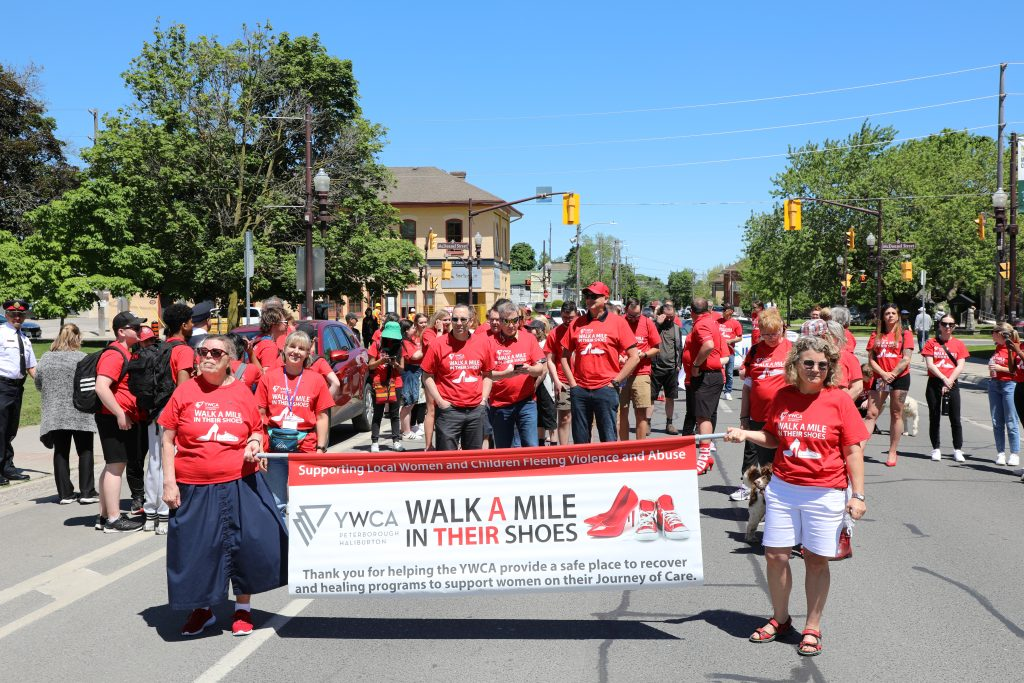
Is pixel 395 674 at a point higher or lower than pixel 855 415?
lower

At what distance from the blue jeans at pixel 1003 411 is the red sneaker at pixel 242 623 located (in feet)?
30.4

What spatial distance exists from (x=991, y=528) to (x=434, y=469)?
539 centimetres

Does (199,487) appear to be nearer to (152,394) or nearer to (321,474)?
(321,474)

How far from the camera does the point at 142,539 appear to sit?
830cm

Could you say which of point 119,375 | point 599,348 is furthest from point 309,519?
point 599,348

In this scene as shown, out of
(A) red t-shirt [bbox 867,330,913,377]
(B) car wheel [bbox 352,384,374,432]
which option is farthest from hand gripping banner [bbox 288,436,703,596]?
(B) car wheel [bbox 352,384,374,432]

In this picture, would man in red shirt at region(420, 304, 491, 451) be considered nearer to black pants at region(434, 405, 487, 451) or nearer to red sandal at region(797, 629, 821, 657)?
black pants at region(434, 405, 487, 451)

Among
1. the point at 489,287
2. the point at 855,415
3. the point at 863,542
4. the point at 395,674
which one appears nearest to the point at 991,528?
the point at 863,542

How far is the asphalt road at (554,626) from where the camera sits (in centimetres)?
501

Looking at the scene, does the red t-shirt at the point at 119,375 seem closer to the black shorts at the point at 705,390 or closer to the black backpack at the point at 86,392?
the black backpack at the point at 86,392

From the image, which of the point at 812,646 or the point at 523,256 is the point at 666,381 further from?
the point at 523,256

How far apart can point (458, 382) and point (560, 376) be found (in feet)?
8.62

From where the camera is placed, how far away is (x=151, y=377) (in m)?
8.23

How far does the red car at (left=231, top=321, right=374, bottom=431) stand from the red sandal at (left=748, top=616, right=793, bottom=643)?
820 cm
